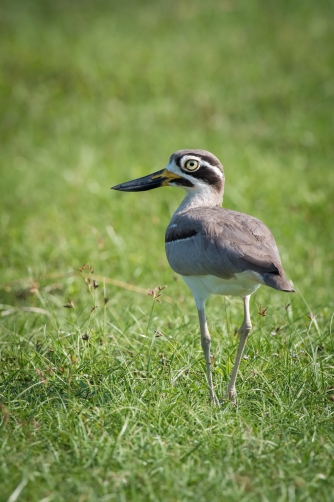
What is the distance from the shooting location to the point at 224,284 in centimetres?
368

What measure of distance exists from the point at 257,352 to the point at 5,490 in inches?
72.1

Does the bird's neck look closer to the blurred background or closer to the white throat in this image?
the white throat

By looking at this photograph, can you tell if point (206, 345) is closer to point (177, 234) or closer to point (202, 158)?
point (177, 234)

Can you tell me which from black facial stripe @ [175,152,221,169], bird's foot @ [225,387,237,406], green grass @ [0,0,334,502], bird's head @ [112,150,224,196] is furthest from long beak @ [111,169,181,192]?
bird's foot @ [225,387,237,406]

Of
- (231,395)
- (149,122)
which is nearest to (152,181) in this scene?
(231,395)

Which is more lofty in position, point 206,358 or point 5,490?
point 206,358

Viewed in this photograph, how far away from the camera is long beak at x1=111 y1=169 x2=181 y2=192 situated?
4.32 meters

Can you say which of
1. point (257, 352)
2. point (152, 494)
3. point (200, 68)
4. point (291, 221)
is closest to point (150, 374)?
point (257, 352)

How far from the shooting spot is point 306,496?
2.82 metres

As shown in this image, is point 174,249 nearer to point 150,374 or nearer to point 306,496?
point 150,374

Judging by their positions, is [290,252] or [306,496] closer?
[306,496]

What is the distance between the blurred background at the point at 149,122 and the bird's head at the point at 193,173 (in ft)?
2.36

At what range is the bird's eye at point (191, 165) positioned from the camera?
13.8 ft

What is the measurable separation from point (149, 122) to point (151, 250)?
3.69 metres
